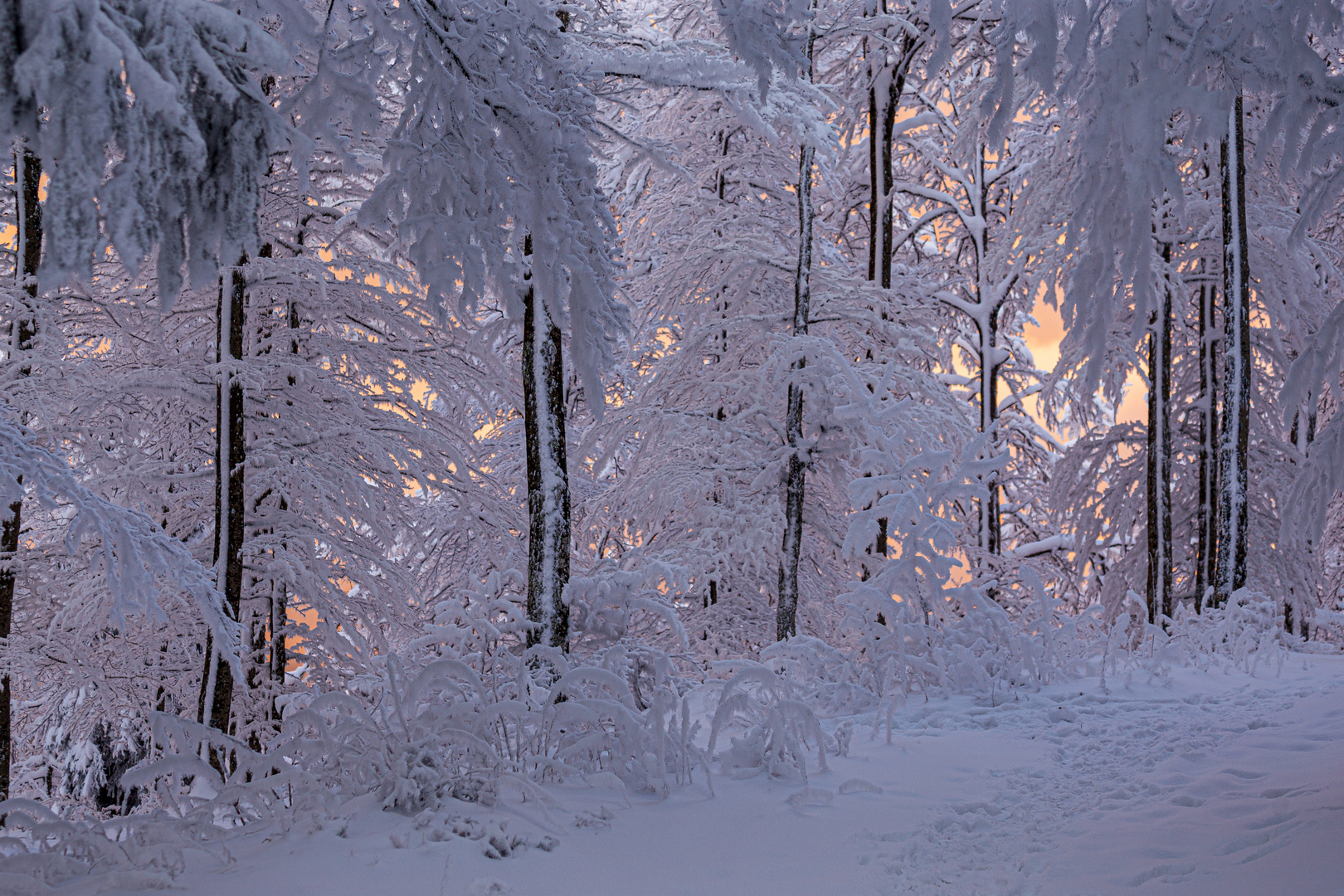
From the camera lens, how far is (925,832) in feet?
14.0

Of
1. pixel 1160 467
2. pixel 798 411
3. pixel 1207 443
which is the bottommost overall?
pixel 1160 467

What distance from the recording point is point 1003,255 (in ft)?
45.6

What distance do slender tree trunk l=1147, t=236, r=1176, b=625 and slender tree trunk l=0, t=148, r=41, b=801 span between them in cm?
1369

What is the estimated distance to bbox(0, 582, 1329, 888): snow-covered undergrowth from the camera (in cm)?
385

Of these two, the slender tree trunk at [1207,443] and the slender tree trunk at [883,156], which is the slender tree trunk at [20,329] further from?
the slender tree trunk at [1207,443]

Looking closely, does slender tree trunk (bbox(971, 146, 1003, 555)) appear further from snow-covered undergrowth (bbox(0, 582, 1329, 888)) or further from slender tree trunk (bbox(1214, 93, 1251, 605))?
snow-covered undergrowth (bbox(0, 582, 1329, 888))

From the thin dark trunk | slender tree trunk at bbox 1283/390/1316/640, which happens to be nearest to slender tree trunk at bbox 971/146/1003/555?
the thin dark trunk

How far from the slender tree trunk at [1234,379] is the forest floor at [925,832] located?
6.02 meters

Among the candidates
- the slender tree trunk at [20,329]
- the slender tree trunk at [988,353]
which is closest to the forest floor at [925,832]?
the slender tree trunk at [20,329]

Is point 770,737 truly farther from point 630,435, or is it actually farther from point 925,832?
point 630,435

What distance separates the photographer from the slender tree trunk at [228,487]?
310 inches

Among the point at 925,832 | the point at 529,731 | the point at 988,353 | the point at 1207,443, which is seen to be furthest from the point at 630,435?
the point at 1207,443

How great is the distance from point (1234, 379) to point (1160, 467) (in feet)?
6.49

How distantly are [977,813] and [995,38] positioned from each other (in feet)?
14.5
